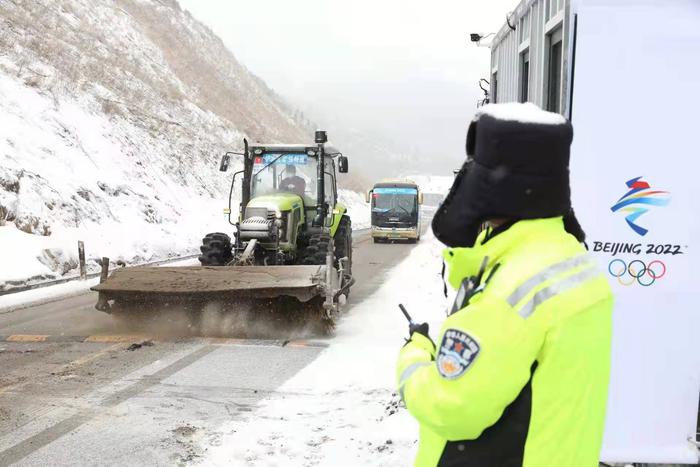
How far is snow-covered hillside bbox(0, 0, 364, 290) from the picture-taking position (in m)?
16.1

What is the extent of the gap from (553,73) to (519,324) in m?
3.67

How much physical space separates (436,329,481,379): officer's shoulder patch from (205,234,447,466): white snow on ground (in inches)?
53.4

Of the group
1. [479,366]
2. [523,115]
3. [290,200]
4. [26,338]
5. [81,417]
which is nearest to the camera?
[479,366]

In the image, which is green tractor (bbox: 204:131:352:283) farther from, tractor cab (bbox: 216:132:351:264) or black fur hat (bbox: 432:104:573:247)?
black fur hat (bbox: 432:104:573:247)

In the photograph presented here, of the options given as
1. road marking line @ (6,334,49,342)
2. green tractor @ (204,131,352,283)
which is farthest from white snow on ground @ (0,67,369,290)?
green tractor @ (204,131,352,283)

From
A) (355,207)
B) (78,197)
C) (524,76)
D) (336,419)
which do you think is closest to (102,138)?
(78,197)

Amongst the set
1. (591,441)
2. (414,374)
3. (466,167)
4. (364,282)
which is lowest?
(364,282)

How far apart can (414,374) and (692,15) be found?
2945mm

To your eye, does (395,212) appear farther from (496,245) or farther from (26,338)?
(496,245)

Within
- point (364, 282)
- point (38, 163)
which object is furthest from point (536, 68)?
point (38, 163)

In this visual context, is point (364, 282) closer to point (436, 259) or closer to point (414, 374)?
point (436, 259)

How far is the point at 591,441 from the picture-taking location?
171 centimetres

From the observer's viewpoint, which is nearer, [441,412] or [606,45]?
[441,412]

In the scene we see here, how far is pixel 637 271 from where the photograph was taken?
12.3 feet
